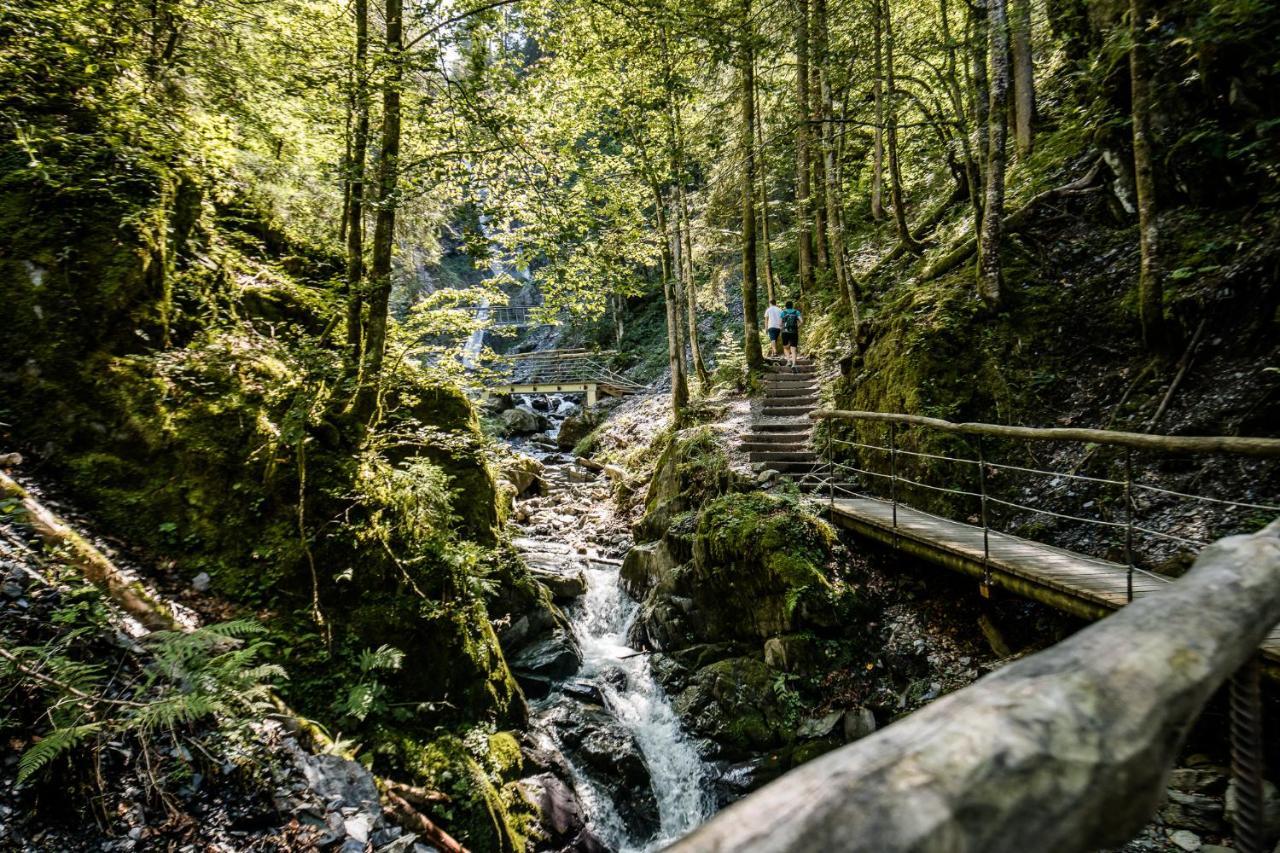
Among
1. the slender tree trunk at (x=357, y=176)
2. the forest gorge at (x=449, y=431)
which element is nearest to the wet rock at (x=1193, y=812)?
the forest gorge at (x=449, y=431)

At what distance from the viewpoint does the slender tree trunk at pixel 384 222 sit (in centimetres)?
575

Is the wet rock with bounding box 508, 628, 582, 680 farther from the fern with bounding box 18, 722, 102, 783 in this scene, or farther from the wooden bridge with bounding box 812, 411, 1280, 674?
the fern with bounding box 18, 722, 102, 783

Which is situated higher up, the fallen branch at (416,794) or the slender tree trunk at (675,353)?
the slender tree trunk at (675,353)

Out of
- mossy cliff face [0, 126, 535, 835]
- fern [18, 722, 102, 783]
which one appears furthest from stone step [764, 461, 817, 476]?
fern [18, 722, 102, 783]

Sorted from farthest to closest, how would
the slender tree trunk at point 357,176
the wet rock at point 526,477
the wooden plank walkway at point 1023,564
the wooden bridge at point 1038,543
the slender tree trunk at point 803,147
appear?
the wet rock at point 526,477, the slender tree trunk at point 803,147, the slender tree trunk at point 357,176, the wooden plank walkway at point 1023,564, the wooden bridge at point 1038,543

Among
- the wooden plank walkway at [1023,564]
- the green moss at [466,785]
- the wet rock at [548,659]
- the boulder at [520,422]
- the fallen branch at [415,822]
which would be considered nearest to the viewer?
the fallen branch at [415,822]

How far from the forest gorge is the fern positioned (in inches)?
1.0

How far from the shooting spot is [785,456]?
987 centimetres

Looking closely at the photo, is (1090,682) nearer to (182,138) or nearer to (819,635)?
(819,635)

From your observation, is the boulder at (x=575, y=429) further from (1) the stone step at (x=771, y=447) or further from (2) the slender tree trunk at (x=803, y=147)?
(1) the stone step at (x=771, y=447)

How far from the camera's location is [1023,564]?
188 inches

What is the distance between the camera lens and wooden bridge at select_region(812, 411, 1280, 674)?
3701 mm

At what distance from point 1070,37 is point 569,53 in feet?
29.3

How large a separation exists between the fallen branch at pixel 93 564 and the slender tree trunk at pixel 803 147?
35.6 ft
